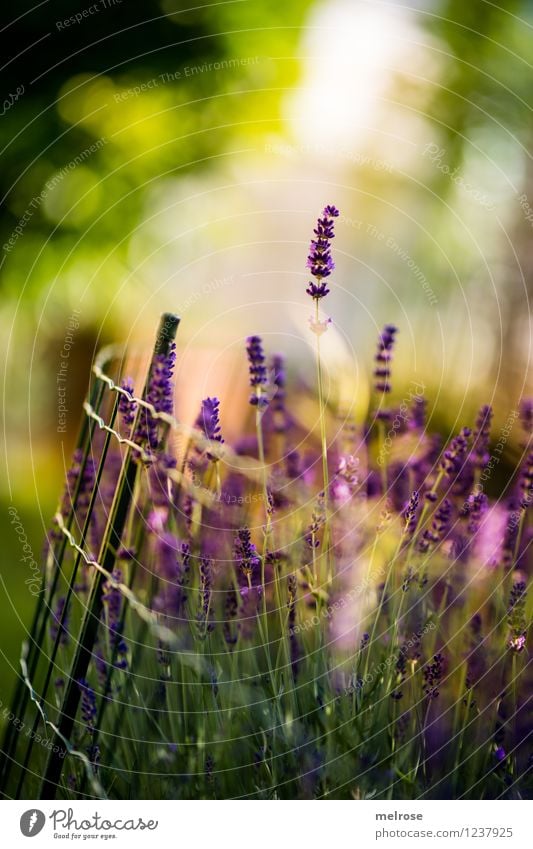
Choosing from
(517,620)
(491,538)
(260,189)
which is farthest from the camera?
(260,189)

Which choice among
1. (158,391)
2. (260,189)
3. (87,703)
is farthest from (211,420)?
(260,189)

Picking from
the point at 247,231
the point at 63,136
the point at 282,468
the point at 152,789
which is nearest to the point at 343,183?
the point at 247,231

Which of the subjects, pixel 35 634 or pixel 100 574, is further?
pixel 35 634

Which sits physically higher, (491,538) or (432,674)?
(491,538)

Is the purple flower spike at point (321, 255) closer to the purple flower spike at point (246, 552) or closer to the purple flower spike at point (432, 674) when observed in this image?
the purple flower spike at point (246, 552)

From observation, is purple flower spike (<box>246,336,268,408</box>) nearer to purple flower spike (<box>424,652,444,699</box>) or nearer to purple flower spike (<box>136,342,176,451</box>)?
purple flower spike (<box>136,342,176,451</box>)

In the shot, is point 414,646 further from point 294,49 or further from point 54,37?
point 294,49

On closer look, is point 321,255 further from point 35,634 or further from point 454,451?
point 35,634
